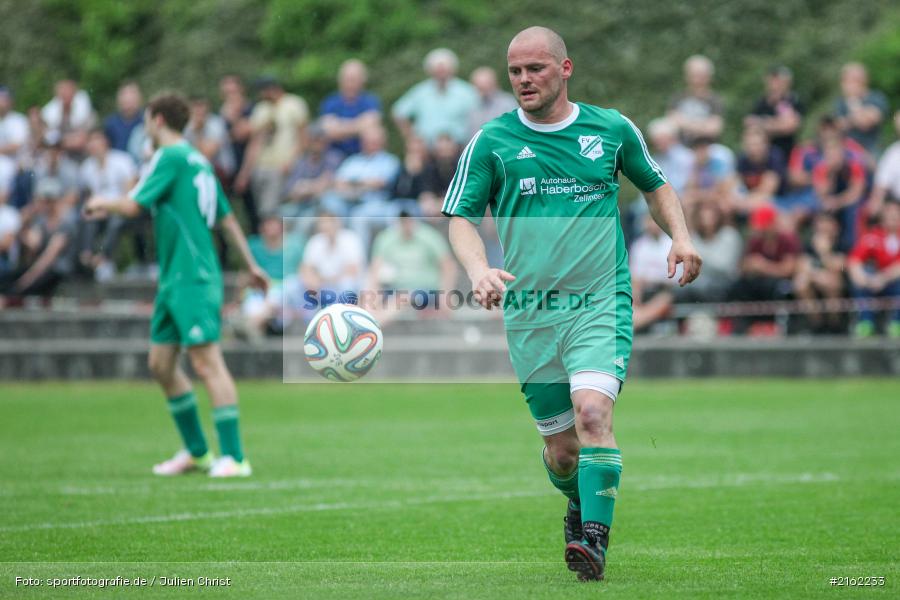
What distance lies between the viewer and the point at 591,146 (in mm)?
7090

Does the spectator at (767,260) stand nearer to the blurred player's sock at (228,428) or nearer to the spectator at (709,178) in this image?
the spectator at (709,178)

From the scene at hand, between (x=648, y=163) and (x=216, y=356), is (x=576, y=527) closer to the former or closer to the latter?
(x=648, y=163)

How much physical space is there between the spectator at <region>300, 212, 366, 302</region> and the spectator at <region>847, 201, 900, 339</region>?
21.8 ft

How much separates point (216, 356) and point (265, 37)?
17016 millimetres

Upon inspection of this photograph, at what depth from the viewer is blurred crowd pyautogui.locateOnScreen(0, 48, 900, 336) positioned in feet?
63.1

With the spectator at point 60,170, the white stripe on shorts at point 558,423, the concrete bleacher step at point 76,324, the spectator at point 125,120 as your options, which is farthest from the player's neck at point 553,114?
the spectator at point 125,120

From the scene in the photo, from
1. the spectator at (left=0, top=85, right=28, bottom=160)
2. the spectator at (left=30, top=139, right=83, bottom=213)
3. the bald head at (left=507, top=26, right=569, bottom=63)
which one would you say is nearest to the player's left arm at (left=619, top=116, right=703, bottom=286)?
the bald head at (left=507, top=26, right=569, bottom=63)

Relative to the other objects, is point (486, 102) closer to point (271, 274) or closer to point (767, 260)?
point (271, 274)

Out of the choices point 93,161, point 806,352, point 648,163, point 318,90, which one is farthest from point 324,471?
point 318,90

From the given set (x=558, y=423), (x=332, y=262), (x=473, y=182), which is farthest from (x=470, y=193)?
(x=332, y=262)

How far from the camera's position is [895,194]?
→ 62.3ft

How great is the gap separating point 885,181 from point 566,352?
44.3ft

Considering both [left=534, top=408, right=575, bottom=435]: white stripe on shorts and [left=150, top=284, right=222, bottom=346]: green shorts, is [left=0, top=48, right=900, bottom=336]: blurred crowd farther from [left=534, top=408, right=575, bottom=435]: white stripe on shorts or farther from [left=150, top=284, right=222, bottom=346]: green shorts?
[left=534, top=408, right=575, bottom=435]: white stripe on shorts

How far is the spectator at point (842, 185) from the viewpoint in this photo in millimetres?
19219
